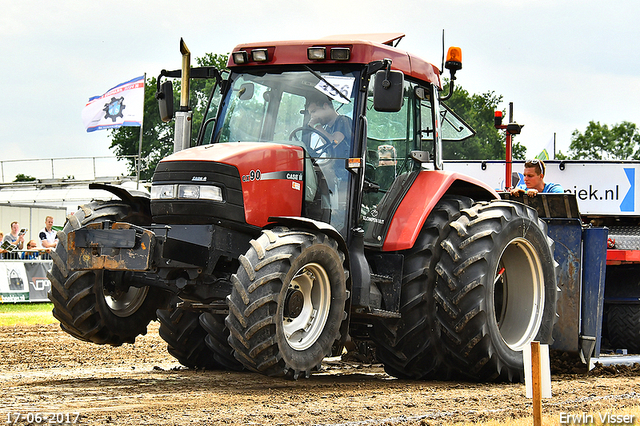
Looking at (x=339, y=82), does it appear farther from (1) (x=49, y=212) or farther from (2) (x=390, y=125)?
(1) (x=49, y=212)

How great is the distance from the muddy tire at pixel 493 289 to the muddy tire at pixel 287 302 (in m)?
1.07

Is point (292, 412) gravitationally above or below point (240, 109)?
below

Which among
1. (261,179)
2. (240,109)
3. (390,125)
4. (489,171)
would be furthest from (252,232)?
(489,171)

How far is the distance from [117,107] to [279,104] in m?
25.8

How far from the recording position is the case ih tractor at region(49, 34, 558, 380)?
21.0 ft

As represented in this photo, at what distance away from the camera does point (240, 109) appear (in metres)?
7.42

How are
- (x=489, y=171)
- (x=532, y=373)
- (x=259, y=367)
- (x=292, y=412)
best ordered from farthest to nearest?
(x=489, y=171), (x=259, y=367), (x=292, y=412), (x=532, y=373)

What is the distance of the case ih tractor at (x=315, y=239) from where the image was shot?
641 centimetres

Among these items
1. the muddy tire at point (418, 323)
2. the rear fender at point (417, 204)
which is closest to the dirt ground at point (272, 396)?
the muddy tire at point (418, 323)

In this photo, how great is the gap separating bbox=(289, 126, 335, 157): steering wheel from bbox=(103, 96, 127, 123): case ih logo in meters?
25.7

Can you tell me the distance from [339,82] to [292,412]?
294 centimetres

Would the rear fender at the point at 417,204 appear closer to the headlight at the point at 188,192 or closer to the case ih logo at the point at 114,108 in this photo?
the headlight at the point at 188,192

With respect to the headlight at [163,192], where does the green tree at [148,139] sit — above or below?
above

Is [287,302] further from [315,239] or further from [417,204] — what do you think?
[417,204]
